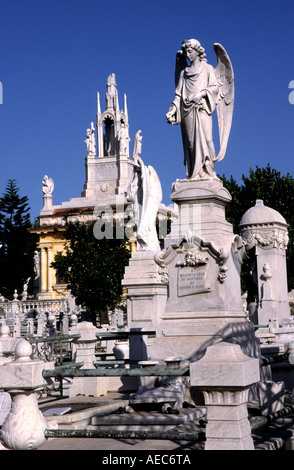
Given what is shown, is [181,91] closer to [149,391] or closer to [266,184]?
[149,391]

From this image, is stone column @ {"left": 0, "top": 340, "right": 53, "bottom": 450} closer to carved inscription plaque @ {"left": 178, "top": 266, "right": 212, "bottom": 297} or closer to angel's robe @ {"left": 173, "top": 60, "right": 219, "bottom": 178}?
carved inscription plaque @ {"left": 178, "top": 266, "right": 212, "bottom": 297}

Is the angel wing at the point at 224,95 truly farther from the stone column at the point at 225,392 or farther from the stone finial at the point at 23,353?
the stone column at the point at 225,392

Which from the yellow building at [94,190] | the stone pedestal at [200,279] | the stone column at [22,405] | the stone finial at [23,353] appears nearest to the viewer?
the stone column at [22,405]

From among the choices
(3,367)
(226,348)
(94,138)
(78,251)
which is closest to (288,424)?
(226,348)

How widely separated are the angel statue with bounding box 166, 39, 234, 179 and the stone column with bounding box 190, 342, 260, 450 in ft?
19.9

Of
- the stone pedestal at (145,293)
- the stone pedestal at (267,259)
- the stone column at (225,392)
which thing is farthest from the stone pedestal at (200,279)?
the stone pedestal at (267,259)

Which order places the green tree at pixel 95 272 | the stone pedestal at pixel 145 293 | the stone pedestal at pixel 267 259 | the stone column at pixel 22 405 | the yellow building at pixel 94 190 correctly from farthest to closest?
the yellow building at pixel 94 190
the green tree at pixel 95 272
the stone pedestal at pixel 267 259
the stone pedestal at pixel 145 293
the stone column at pixel 22 405

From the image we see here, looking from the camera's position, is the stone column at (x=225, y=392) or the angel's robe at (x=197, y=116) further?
the angel's robe at (x=197, y=116)

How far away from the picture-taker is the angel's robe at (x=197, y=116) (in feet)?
36.6

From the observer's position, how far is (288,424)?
7.97 m

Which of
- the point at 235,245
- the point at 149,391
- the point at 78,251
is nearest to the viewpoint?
the point at 149,391

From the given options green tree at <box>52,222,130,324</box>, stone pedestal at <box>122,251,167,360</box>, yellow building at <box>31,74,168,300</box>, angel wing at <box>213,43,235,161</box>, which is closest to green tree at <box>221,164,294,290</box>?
green tree at <box>52,222,130,324</box>

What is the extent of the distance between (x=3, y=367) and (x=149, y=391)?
3.17 metres

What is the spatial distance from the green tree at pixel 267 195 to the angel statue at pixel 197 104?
30.9 m
